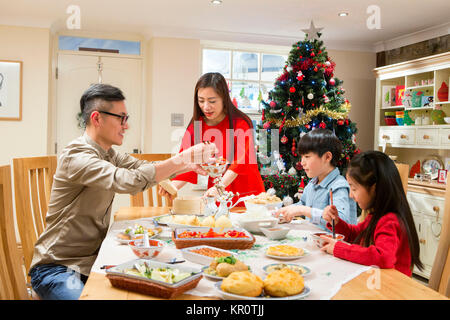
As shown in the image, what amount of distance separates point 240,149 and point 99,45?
3556mm

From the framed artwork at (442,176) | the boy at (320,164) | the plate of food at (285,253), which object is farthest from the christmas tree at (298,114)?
the plate of food at (285,253)

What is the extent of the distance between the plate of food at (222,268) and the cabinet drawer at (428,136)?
392cm

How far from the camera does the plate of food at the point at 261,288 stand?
0.97m

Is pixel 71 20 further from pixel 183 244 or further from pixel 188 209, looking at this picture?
pixel 183 244

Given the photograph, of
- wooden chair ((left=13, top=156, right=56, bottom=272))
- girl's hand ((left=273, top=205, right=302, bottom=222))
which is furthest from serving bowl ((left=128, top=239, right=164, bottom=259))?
wooden chair ((left=13, top=156, right=56, bottom=272))

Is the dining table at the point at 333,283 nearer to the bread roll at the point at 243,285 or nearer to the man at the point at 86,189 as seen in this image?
the bread roll at the point at 243,285

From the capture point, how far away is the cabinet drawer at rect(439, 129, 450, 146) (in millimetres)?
4204

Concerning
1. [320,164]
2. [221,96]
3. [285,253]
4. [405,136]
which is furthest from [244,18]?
[285,253]

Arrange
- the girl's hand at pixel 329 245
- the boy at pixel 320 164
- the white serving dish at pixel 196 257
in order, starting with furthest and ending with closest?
the boy at pixel 320 164 < the girl's hand at pixel 329 245 < the white serving dish at pixel 196 257

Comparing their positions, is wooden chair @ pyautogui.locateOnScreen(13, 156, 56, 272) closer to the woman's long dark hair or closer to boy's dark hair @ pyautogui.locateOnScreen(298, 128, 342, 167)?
the woman's long dark hair

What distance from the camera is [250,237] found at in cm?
148

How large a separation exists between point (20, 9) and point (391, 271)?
14.9ft

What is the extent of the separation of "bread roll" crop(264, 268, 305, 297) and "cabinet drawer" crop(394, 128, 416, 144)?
13.6 feet
